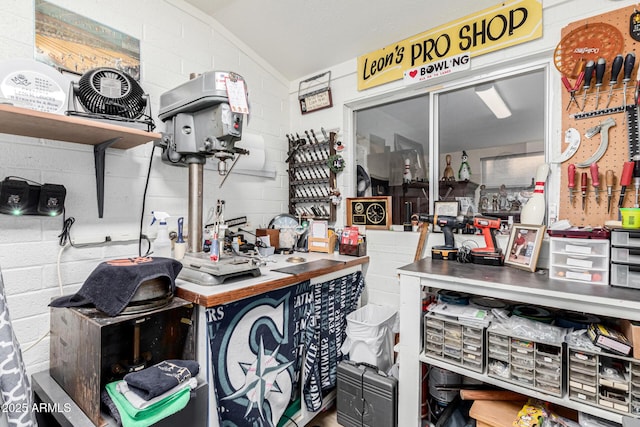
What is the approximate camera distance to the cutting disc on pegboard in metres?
1.48

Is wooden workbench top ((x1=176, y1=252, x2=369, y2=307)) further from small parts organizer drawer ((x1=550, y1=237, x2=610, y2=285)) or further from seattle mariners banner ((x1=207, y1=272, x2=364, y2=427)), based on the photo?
small parts organizer drawer ((x1=550, y1=237, x2=610, y2=285))

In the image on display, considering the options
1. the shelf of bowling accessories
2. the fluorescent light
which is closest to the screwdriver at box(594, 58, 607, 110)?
the fluorescent light

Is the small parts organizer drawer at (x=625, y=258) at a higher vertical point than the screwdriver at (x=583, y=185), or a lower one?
lower

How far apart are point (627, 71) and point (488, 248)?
41.0 inches

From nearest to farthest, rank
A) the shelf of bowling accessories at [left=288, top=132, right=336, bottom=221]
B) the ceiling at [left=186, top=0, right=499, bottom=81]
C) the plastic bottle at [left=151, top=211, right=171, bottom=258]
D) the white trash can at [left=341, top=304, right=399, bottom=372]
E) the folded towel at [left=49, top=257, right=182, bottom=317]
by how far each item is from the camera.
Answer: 1. the folded towel at [left=49, top=257, right=182, bottom=317]
2. the plastic bottle at [left=151, top=211, right=171, bottom=258]
3. the white trash can at [left=341, top=304, right=399, bottom=372]
4. the ceiling at [left=186, top=0, right=499, bottom=81]
5. the shelf of bowling accessories at [left=288, top=132, right=336, bottom=221]

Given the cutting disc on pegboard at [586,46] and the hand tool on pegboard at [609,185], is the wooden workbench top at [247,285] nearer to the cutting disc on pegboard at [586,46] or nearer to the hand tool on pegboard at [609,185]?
the hand tool on pegboard at [609,185]

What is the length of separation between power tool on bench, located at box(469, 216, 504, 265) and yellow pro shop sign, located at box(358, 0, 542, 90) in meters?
1.05

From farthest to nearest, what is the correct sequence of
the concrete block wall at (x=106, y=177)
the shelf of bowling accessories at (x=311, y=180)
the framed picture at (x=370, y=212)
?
the shelf of bowling accessories at (x=311, y=180)
the framed picture at (x=370, y=212)
the concrete block wall at (x=106, y=177)

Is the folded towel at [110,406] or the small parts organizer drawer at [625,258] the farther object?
the small parts organizer drawer at [625,258]

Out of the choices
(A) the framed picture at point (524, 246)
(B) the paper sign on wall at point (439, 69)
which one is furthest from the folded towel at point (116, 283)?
(B) the paper sign on wall at point (439, 69)

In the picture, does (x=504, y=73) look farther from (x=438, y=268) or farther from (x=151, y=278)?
(x=151, y=278)

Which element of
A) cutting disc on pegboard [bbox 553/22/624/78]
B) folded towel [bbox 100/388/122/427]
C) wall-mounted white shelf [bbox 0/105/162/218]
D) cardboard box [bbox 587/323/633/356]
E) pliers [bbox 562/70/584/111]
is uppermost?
cutting disc on pegboard [bbox 553/22/624/78]

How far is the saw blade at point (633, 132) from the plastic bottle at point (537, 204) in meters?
0.33

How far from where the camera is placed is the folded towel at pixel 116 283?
3.40 ft
